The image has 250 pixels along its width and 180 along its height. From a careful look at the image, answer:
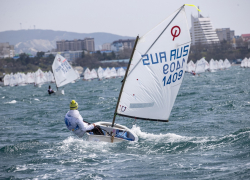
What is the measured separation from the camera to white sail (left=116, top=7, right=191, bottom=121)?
35.0 ft

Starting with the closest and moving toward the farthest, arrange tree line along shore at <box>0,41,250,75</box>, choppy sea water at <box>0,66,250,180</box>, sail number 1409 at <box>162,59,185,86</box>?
choppy sea water at <box>0,66,250,180</box>, sail number 1409 at <box>162,59,185,86</box>, tree line along shore at <box>0,41,250,75</box>

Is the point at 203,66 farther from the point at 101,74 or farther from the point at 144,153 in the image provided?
the point at 144,153

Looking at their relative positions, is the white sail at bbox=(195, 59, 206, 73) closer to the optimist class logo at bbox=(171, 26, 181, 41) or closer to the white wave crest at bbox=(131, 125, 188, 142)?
the white wave crest at bbox=(131, 125, 188, 142)

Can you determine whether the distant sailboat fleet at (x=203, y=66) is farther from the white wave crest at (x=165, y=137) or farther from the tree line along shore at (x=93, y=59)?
the white wave crest at (x=165, y=137)

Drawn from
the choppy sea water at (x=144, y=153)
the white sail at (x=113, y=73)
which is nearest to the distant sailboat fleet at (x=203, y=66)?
the white sail at (x=113, y=73)

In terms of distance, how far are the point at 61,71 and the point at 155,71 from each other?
28.0 meters

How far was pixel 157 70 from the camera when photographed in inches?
434

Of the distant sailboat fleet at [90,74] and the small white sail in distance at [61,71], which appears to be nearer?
the small white sail in distance at [61,71]

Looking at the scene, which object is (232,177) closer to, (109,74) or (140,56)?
(140,56)

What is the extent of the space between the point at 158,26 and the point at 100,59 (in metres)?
150

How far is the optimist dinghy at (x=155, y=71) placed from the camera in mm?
10656

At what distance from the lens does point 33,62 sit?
14588cm

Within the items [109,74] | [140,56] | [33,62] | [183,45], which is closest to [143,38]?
[140,56]

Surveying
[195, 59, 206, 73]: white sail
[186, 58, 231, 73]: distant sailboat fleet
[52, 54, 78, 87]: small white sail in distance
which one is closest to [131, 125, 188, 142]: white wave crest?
[52, 54, 78, 87]: small white sail in distance
